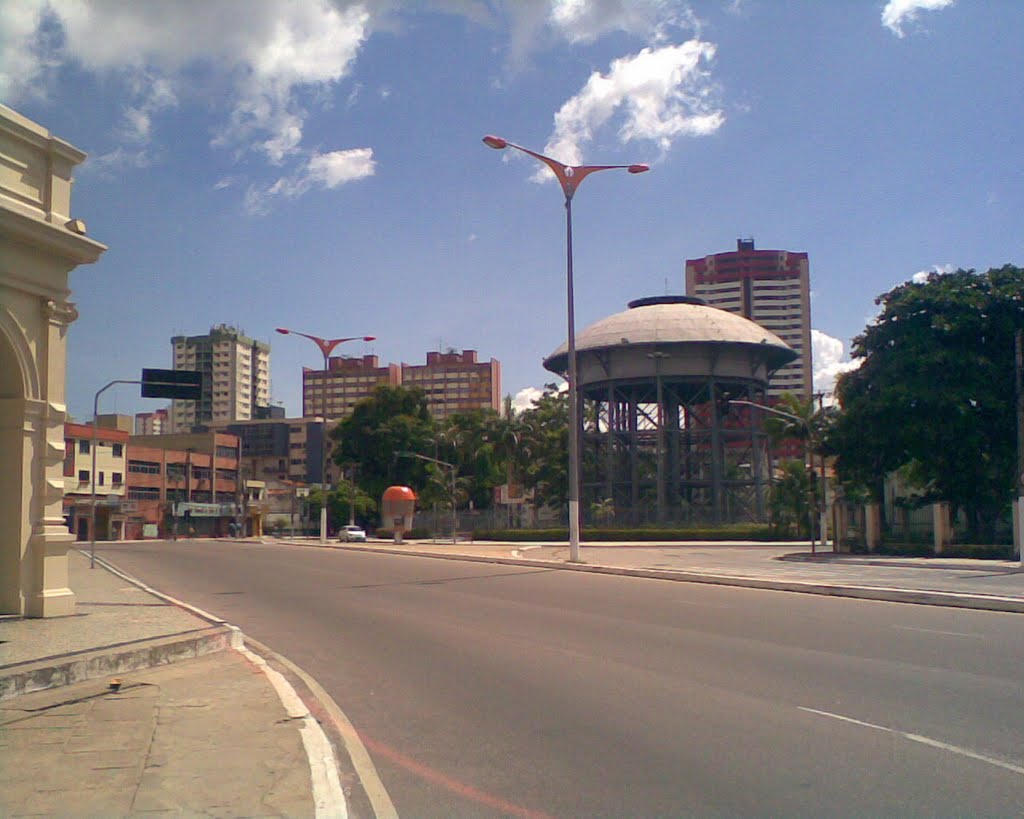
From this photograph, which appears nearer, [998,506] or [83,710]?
[83,710]

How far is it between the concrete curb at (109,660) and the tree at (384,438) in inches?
2844

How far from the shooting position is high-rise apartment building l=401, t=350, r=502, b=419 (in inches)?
5881

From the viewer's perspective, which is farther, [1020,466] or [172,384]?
[1020,466]

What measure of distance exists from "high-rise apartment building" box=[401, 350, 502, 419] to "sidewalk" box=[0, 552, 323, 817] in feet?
446

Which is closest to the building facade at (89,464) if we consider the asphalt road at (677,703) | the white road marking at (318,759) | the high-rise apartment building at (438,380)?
the asphalt road at (677,703)

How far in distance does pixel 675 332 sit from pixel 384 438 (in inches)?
1300

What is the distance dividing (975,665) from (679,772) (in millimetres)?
5535

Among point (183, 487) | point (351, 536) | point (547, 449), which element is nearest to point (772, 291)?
point (547, 449)

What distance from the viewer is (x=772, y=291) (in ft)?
519

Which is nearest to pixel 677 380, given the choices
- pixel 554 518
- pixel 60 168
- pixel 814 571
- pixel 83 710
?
pixel 554 518

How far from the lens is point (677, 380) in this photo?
61812 millimetres

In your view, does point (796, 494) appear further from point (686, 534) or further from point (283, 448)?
point (283, 448)

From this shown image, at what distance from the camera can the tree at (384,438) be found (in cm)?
8531

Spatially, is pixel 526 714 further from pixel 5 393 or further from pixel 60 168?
pixel 60 168
